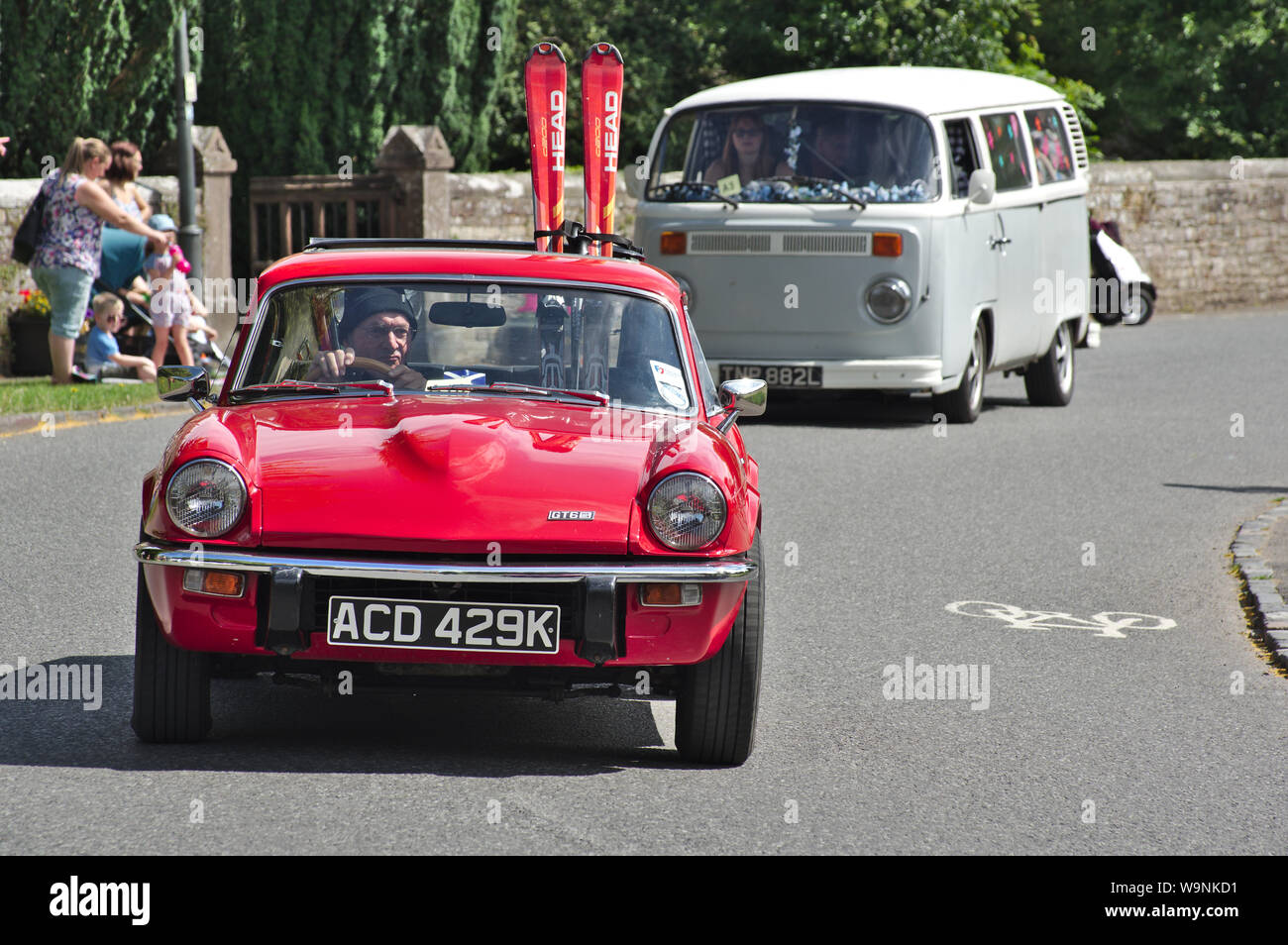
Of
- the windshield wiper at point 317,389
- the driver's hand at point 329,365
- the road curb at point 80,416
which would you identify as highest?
the driver's hand at point 329,365

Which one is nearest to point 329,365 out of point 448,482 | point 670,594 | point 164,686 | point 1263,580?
point 448,482

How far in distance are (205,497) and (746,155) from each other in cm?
999

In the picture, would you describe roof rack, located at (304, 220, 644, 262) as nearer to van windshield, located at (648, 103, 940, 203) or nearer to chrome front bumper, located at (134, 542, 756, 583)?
chrome front bumper, located at (134, 542, 756, 583)

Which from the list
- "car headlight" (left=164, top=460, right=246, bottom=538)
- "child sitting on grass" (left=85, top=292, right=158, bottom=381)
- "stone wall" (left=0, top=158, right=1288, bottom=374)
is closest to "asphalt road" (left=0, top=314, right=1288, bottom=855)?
"car headlight" (left=164, top=460, right=246, bottom=538)

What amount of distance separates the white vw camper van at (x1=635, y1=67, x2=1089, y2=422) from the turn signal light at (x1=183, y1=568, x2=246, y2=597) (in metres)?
9.10

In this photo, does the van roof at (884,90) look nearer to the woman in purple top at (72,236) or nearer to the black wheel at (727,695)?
the woman in purple top at (72,236)

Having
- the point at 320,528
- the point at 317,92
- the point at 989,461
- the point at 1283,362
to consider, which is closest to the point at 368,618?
the point at 320,528

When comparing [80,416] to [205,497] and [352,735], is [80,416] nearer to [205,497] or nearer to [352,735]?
[352,735]

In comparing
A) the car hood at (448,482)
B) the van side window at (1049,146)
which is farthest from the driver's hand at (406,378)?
the van side window at (1049,146)

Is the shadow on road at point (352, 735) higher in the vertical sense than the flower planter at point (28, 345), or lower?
higher

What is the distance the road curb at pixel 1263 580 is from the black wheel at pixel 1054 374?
528cm

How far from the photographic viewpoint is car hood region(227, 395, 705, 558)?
519cm

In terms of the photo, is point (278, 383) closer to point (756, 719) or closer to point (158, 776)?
point (158, 776)

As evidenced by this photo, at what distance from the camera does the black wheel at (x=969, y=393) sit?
1489 cm
